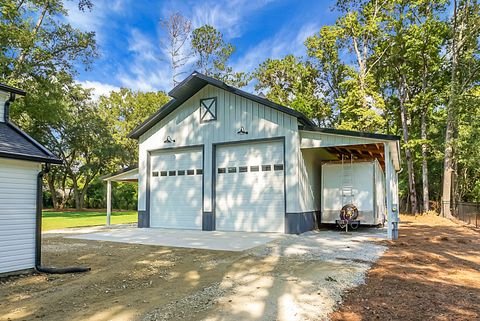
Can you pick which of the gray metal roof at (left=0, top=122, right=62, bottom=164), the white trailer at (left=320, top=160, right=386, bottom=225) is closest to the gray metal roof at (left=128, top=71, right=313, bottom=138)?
the white trailer at (left=320, top=160, right=386, bottom=225)

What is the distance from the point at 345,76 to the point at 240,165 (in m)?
17.5

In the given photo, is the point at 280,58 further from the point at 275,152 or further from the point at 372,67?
the point at 275,152

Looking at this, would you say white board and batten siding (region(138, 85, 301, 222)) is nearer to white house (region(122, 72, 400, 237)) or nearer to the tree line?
white house (region(122, 72, 400, 237))

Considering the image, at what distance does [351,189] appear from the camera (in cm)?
1221

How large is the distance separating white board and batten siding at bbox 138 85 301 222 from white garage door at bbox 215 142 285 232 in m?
0.32

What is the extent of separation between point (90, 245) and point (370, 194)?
9223 millimetres

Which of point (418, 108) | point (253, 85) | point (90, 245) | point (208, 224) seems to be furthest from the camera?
point (253, 85)

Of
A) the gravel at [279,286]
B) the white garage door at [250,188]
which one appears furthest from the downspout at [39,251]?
the white garage door at [250,188]

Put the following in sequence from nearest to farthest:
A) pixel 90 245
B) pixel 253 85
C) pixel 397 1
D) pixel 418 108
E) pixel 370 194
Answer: pixel 90 245 → pixel 370 194 → pixel 397 1 → pixel 418 108 → pixel 253 85

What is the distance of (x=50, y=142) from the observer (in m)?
30.2

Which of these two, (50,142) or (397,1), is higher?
(397,1)

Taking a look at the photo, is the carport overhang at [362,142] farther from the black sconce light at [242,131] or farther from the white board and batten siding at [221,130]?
the black sconce light at [242,131]

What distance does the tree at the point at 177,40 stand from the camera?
25.3 m

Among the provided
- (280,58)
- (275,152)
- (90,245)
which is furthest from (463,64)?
(90,245)
